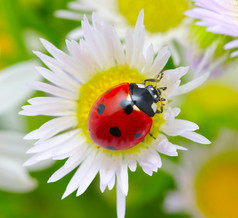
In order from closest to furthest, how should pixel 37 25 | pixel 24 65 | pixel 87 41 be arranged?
pixel 87 41
pixel 24 65
pixel 37 25

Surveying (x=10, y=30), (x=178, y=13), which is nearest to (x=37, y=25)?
(x=10, y=30)

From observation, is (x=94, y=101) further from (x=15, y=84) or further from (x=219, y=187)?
(x=219, y=187)

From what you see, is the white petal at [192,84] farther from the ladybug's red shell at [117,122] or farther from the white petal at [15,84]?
the white petal at [15,84]

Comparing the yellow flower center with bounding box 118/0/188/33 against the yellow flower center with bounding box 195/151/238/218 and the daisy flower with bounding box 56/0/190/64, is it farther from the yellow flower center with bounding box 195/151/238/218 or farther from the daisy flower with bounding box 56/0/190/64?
the yellow flower center with bounding box 195/151/238/218

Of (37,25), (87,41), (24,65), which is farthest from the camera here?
(37,25)

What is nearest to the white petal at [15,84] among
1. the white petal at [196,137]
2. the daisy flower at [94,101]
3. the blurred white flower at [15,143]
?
the blurred white flower at [15,143]

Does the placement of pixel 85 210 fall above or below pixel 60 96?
below

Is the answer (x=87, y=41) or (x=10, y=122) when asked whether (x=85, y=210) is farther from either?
(x=87, y=41)

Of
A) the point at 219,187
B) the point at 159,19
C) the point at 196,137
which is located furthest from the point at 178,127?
the point at 219,187
